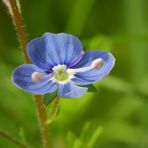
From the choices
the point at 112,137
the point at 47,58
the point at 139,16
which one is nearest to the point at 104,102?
the point at 112,137

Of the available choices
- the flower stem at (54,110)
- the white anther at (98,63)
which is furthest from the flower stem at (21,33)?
the white anther at (98,63)

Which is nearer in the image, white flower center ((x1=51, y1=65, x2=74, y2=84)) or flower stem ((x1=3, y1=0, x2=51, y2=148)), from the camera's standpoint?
flower stem ((x1=3, y1=0, x2=51, y2=148))

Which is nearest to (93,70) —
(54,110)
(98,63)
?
(98,63)

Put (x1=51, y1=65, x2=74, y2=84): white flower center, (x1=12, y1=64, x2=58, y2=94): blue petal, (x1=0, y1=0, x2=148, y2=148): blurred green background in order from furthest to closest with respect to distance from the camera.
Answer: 1. (x1=0, y1=0, x2=148, y2=148): blurred green background
2. (x1=51, y1=65, x2=74, y2=84): white flower center
3. (x1=12, y1=64, x2=58, y2=94): blue petal

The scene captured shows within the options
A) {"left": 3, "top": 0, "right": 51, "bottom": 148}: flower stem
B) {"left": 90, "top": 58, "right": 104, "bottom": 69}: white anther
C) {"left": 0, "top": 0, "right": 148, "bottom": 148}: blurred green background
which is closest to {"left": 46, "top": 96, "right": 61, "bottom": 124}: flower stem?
{"left": 3, "top": 0, "right": 51, "bottom": 148}: flower stem

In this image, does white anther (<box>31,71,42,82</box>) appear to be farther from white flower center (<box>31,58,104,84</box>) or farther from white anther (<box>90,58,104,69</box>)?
white anther (<box>90,58,104,69</box>)

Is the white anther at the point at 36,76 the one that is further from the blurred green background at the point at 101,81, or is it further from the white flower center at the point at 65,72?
the blurred green background at the point at 101,81

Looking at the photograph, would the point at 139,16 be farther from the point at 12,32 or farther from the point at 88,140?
the point at 88,140
